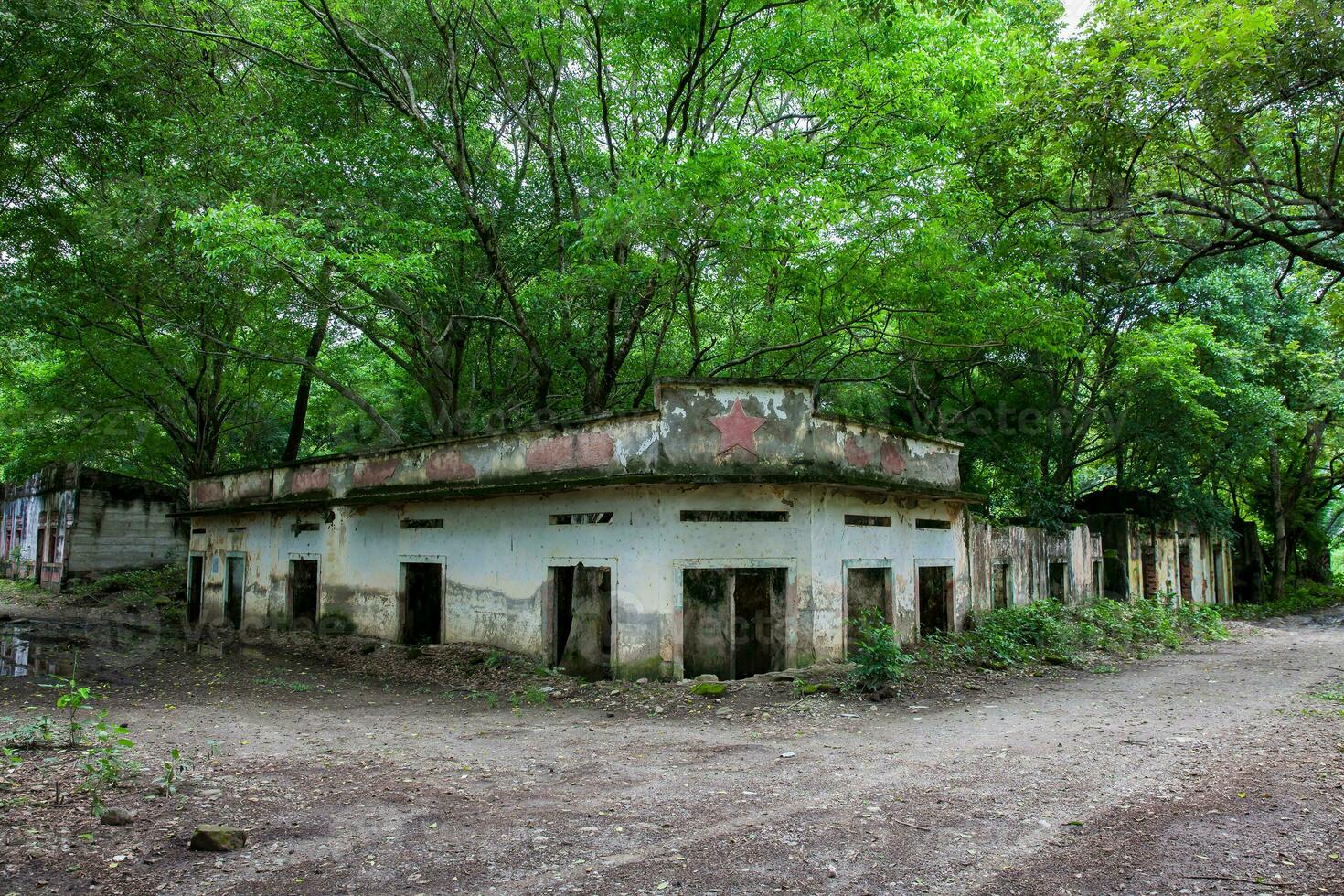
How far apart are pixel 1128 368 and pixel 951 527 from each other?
7.92 metres

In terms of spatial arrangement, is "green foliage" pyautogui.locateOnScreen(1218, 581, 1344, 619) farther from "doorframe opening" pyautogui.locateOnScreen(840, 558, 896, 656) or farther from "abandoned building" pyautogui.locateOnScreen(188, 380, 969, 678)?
"doorframe opening" pyautogui.locateOnScreen(840, 558, 896, 656)

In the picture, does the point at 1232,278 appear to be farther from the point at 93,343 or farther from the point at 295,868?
the point at 93,343

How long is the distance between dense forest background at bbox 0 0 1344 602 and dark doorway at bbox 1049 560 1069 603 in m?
1.19

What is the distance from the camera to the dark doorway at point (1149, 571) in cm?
2303

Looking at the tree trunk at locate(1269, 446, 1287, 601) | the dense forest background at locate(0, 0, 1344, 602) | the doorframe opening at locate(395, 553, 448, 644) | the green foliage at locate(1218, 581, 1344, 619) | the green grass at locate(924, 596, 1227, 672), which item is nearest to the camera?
the dense forest background at locate(0, 0, 1344, 602)

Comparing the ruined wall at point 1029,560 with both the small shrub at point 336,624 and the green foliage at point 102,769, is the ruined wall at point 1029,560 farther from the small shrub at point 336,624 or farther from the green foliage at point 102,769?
the green foliage at point 102,769

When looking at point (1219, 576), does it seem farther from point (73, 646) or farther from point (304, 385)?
point (73, 646)

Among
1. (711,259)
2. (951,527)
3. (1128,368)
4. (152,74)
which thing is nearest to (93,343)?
(152,74)

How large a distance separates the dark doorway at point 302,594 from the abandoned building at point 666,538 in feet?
2.81

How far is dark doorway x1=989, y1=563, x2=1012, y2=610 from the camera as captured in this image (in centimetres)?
1664

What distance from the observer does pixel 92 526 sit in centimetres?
2758

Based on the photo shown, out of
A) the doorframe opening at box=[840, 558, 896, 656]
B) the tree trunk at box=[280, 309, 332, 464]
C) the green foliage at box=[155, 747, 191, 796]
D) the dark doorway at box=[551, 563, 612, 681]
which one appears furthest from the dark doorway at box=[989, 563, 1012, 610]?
the tree trunk at box=[280, 309, 332, 464]

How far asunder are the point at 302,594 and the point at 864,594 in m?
10.7

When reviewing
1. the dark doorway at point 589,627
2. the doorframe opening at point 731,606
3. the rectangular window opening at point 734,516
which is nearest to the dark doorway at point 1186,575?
the doorframe opening at point 731,606
